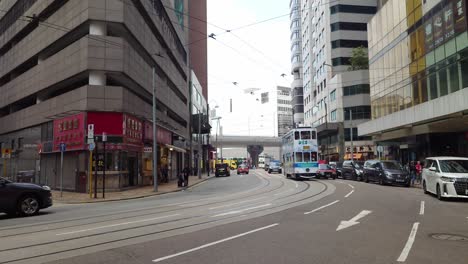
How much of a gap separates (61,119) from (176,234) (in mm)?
22278

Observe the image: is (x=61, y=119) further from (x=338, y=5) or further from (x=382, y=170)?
(x=338, y=5)

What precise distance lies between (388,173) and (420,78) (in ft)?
35.4

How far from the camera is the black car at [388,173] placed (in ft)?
86.3

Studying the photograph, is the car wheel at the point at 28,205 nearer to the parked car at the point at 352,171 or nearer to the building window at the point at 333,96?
the parked car at the point at 352,171

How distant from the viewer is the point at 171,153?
146 feet

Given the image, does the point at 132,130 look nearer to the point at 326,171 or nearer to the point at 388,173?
the point at 388,173

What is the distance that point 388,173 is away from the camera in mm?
26688

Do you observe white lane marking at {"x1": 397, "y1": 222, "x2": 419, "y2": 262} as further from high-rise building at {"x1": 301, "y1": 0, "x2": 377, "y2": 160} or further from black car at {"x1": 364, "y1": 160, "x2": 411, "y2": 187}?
high-rise building at {"x1": 301, "y1": 0, "x2": 377, "y2": 160}

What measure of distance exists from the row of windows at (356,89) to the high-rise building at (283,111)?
184ft

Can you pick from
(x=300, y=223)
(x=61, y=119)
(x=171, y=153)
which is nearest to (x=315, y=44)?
(x=171, y=153)

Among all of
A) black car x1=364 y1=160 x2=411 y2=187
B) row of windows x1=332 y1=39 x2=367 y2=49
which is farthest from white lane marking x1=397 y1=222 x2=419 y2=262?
row of windows x1=332 y1=39 x2=367 y2=49

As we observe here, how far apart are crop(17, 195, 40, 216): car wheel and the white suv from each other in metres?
15.6

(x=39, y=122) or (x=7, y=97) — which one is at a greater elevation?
(x=7, y=97)

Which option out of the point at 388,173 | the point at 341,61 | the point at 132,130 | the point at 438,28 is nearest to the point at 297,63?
the point at 341,61
